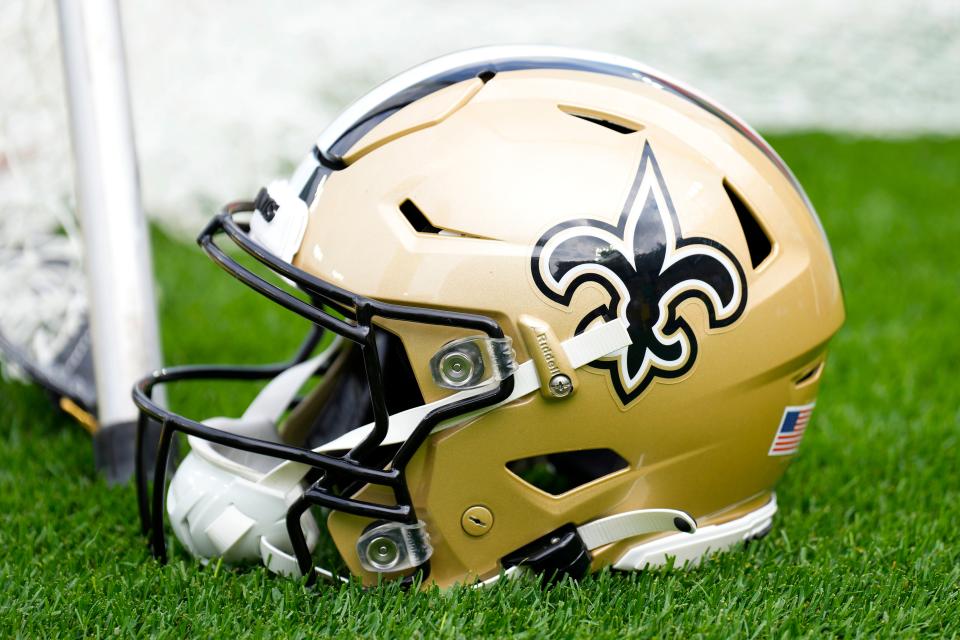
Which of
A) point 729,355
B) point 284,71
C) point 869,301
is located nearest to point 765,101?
point 869,301

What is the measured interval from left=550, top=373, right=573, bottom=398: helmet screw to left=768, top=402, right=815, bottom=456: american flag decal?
444 mm

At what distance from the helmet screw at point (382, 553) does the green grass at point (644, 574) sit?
0.15 ft

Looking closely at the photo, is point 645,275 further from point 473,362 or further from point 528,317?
point 473,362

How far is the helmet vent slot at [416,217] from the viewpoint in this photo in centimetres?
158

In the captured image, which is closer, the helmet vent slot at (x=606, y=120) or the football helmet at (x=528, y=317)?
the football helmet at (x=528, y=317)

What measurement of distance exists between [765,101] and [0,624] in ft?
16.1

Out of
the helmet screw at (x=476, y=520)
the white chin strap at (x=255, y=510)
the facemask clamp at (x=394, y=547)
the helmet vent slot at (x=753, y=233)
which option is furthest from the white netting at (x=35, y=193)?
the helmet vent slot at (x=753, y=233)

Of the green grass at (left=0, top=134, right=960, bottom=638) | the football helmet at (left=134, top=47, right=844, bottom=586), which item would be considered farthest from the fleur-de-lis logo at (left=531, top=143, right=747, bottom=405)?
the green grass at (left=0, top=134, right=960, bottom=638)

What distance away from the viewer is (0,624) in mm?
1575

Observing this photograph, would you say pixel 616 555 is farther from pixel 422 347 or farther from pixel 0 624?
pixel 0 624

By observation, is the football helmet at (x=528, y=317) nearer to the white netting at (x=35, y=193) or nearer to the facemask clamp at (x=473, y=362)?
the facemask clamp at (x=473, y=362)

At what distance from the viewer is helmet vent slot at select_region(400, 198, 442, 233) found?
62.4 inches

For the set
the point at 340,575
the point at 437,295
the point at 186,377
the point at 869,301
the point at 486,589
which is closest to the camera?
the point at 437,295

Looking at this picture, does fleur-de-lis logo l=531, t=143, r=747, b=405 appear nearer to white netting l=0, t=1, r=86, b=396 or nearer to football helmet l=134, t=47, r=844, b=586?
football helmet l=134, t=47, r=844, b=586
